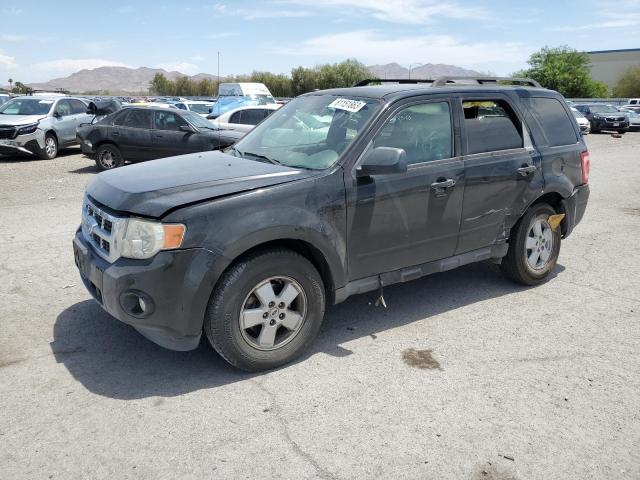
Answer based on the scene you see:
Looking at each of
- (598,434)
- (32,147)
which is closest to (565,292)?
(598,434)

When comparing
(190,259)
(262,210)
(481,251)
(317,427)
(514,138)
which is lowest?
(317,427)

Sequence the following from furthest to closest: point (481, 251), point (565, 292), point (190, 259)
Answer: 1. point (565, 292)
2. point (481, 251)
3. point (190, 259)

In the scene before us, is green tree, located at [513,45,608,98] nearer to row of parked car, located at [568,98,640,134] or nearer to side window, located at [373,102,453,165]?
row of parked car, located at [568,98,640,134]

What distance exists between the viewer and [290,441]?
306cm

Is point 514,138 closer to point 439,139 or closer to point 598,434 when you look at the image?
point 439,139

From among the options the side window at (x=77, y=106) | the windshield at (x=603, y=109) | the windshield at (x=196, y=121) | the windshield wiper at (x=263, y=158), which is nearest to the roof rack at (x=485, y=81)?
the windshield wiper at (x=263, y=158)

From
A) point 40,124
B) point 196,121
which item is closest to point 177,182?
point 196,121

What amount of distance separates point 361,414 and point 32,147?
49.1 ft

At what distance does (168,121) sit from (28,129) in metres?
4.66

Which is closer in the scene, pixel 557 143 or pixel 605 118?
pixel 557 143

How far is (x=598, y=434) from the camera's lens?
124 inches

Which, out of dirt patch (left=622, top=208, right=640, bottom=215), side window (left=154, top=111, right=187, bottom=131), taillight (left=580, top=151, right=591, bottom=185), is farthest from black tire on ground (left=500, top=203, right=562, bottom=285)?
side window (left=154, top=111, right=187, bottom=131)

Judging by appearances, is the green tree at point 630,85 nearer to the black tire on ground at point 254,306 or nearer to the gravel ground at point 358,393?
the gravel ground at point 358,393

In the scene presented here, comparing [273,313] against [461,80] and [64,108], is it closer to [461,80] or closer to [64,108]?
[461,80]
